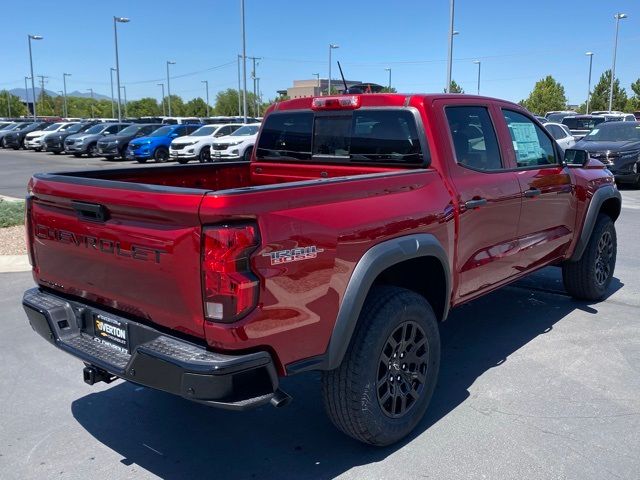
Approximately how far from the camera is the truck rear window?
399 centimetres

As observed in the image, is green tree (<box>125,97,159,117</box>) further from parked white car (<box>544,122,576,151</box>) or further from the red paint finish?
the red paint finish

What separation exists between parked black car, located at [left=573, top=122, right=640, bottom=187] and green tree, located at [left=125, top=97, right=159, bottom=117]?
9146 centimetres

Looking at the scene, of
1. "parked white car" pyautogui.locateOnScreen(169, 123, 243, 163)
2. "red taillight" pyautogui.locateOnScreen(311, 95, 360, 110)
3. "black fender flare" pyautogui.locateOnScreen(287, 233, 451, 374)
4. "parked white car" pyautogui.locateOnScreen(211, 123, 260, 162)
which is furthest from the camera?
"parked white car" pyautogui.locateOnScreen(169, 123, 243, 163)

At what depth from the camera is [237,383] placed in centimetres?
261

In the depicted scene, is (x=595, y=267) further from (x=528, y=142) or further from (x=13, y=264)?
(x=13, y=264)

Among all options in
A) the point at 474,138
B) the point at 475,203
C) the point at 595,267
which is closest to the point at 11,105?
the point at 595,267

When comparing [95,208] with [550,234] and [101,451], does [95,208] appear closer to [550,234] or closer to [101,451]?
[101,451]

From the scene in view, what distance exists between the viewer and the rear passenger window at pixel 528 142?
184 inches

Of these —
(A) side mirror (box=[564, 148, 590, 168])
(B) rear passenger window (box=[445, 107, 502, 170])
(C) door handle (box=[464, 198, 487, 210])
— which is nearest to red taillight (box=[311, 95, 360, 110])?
(B) rear passenger window (box=[445, 107, 502, 170])

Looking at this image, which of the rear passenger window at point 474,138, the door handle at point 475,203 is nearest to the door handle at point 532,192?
the rear passenger window at point 474,138

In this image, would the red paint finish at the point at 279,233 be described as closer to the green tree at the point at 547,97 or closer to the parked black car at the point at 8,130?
the parked black car at the point at 8,130

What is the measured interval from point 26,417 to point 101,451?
711mm

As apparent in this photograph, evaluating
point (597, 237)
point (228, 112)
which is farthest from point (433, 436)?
point (228, 112)

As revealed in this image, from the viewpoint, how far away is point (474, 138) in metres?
4.25
